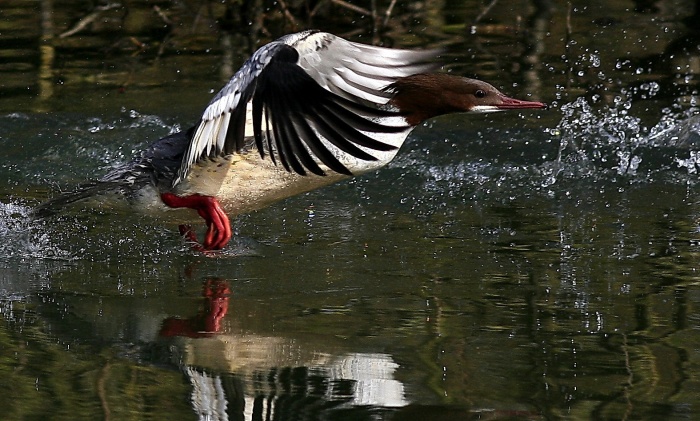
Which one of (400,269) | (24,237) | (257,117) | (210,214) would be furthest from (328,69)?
(24,237)

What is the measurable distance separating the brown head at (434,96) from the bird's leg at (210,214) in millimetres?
965

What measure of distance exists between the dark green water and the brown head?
664 mm

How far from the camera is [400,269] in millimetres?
5055

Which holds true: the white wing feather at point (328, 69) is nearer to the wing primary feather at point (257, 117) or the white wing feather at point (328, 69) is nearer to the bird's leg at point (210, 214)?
the wing primary feather at point (257, 117)

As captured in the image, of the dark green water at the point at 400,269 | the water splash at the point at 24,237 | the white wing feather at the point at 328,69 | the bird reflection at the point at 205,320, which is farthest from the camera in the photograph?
the water splash at the point at 24,237

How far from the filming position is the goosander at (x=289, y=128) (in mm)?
3992

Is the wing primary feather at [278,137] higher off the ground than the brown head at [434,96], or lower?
lower

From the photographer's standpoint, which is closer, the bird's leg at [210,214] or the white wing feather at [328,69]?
the white wing feather at [328,69]

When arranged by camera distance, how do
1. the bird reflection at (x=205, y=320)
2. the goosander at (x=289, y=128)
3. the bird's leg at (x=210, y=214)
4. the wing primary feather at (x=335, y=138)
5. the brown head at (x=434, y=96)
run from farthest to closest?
the bird's leg at (x=210, y=214)
the brown head at (x=434, y=96)
the bird reflection at (x=205, y=320)
the goosander at (x=289, y=128)
the wing primary feather at (x=335, y=138)

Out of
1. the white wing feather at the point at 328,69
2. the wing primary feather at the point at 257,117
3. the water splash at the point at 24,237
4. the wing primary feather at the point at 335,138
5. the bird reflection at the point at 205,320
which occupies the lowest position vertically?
the bird reflection at the point at 205,320

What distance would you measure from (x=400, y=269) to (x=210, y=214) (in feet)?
3.18

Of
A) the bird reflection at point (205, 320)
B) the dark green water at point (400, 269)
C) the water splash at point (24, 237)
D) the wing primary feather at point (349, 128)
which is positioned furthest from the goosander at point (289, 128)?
the bird reflection at point (205, 320)

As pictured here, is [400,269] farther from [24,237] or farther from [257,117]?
[24,237]

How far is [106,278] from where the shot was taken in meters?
5.02
